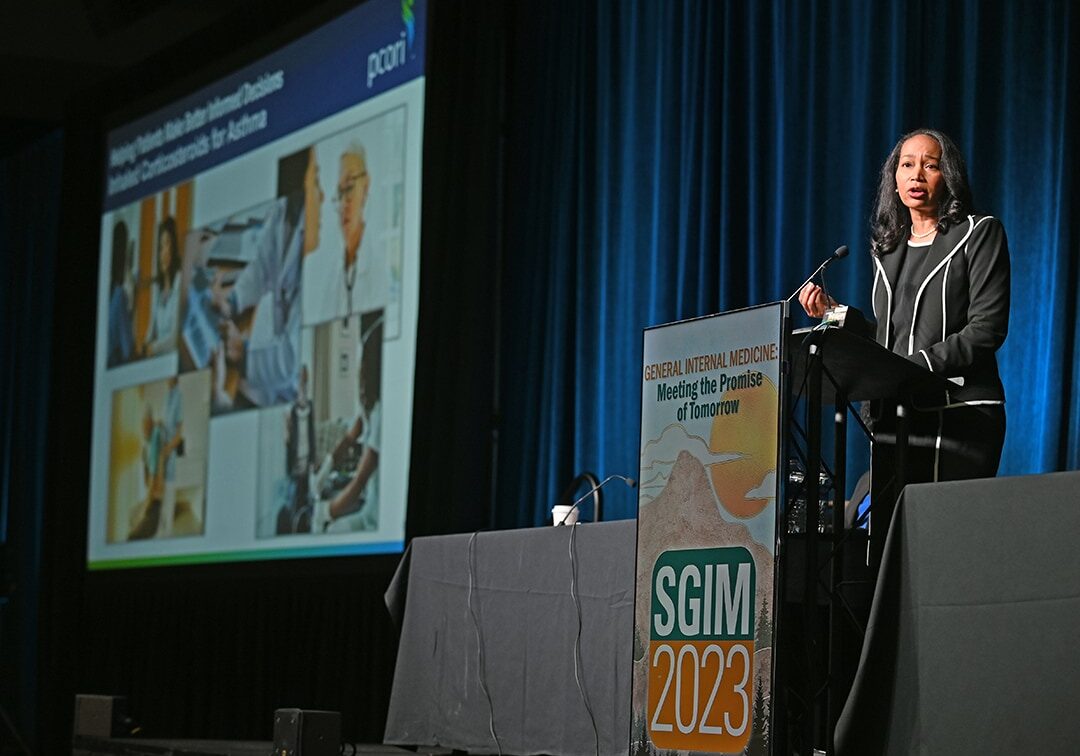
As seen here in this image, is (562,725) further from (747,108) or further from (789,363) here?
(747,108)

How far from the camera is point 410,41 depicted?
19.4ft

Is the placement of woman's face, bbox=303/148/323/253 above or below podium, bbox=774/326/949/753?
above

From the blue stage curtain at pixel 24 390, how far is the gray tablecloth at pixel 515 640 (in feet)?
17.2

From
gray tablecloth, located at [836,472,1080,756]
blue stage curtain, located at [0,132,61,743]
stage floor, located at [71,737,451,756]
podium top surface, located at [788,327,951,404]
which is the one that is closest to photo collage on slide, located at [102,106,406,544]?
stage floor, located at [71,737,451,756]

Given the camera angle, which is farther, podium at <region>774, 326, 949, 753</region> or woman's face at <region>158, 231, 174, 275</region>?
woman's face at <region>158, 231, 174, 275</region>

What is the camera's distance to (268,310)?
650 centimetres

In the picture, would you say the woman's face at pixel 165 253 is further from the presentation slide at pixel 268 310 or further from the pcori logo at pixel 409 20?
the pcori logo at pixel 409 20

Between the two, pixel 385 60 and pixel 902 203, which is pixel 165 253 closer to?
pixel 385 60

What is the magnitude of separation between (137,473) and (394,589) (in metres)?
3.34

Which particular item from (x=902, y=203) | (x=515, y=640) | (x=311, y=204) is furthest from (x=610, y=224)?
(x=902, y=203)

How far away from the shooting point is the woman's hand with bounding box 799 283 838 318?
9.39 feet

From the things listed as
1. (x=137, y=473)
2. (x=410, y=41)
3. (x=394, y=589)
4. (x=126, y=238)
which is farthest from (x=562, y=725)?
(x=126, y=238)

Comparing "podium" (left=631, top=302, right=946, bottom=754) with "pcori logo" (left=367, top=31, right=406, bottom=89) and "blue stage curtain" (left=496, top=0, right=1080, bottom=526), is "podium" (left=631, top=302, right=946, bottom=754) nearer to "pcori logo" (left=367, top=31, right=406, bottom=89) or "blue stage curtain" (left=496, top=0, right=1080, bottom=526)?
"blue stage curtain" (left=496, top=0, right=1080, bottom=526)

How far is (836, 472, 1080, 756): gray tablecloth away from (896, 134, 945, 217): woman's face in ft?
2.23
